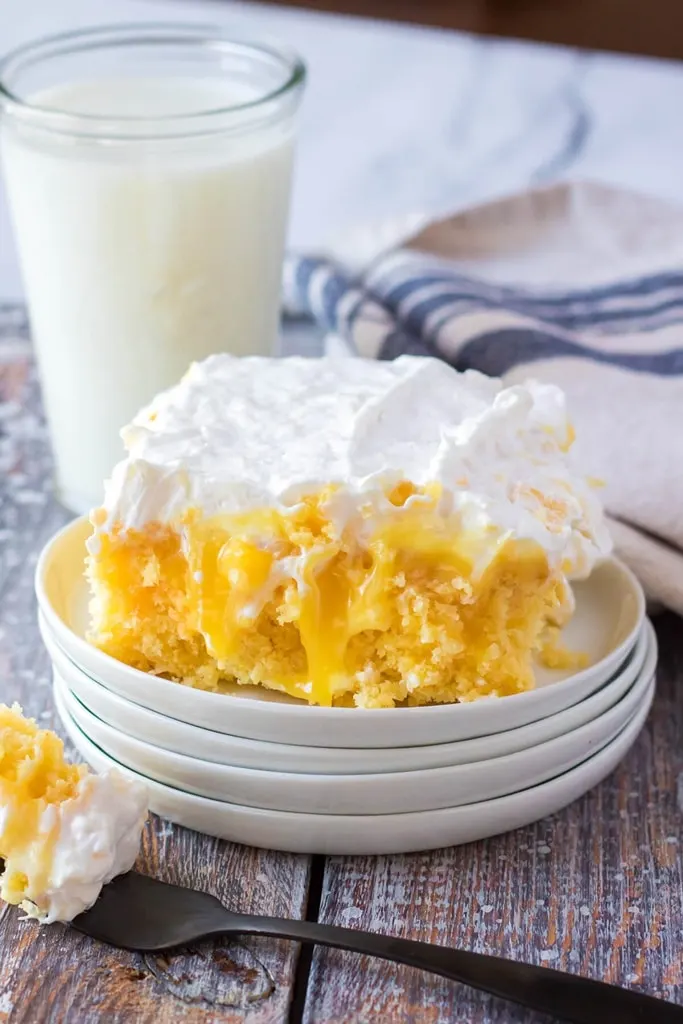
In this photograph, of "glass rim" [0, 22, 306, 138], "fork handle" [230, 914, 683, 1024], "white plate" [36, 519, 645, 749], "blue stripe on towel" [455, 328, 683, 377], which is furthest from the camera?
"blue stripe on towel" [455, 328, 683, 377]

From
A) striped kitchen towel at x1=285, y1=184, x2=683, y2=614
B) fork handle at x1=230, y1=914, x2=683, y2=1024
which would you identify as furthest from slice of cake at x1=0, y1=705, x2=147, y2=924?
striped kitchen towel at x1=285, y1=184, x2=683, y2=614

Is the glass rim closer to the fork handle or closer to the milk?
the milk

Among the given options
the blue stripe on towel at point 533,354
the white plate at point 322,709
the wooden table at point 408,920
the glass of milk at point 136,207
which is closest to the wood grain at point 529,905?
the wooden table at point 408,920

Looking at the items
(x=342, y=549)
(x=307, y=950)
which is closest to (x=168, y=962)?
(x=307, y=950)

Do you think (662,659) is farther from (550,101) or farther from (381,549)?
(550,101)

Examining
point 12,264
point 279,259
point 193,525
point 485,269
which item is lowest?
point 12,264

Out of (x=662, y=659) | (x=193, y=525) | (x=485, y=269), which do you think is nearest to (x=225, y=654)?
(x=193, y=525)
